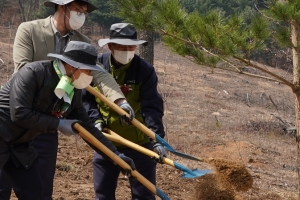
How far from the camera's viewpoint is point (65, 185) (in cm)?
600

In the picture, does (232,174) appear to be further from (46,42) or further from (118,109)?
(46,42)

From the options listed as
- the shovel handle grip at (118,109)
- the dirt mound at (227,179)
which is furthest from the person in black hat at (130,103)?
the dirt mound at (227,179)

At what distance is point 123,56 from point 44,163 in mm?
963

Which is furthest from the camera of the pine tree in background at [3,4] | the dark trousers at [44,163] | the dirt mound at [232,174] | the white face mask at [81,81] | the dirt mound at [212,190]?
the pine tree in background at [3,4]

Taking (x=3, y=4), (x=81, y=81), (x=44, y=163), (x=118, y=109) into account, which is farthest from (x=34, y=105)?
(x=3, y=4)

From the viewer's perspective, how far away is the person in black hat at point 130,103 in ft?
13.1

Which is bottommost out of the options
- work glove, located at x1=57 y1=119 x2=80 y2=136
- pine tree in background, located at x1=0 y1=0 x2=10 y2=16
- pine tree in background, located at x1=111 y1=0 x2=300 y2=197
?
pine tree in background, located at x1=0 y1=0 x2=10 y2=16

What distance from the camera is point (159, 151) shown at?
3.99 m

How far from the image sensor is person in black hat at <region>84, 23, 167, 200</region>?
13.1 ft

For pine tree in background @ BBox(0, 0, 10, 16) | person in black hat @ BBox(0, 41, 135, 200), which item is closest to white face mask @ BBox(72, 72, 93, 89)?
person in black hat @ BBox(0, 41, 135, 200)

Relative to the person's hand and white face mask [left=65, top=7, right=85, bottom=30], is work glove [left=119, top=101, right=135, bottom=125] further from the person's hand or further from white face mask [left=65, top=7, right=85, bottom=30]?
white face mask [left=65, top=7, right=85, bottom=30]

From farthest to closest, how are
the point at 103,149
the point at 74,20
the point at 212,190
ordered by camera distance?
the point at 212,190
the point at 74,20
the point at 103,149

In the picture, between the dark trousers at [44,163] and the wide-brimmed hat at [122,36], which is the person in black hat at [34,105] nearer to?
the dark trousers at [44,163]

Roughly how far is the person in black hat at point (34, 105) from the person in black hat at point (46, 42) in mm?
361
